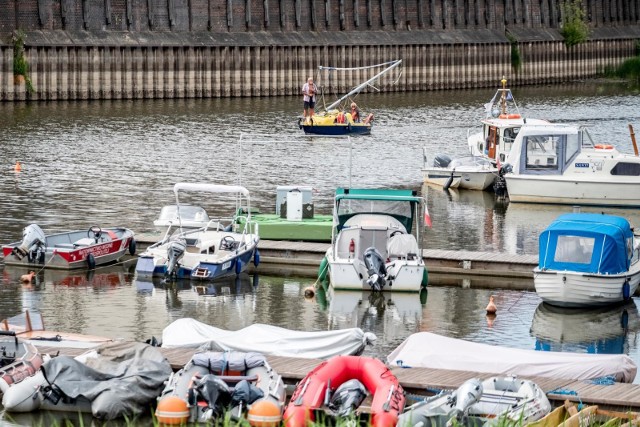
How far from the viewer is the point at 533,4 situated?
143500mm

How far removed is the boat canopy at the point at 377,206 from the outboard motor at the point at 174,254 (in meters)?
4.31

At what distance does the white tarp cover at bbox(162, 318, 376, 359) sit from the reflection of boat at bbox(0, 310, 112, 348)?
165 cm

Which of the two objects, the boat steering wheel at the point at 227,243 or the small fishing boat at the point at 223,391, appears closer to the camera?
the small fishing boat at the point at 223,391

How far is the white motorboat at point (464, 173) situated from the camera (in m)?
57.4

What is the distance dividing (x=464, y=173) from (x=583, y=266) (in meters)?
23.2

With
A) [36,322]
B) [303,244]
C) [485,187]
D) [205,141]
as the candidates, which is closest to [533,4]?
[205,141]

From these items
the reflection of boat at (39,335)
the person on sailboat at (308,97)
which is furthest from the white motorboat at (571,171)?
the person on sailboat at (308,97)

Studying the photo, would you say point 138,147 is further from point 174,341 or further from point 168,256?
point 174,341

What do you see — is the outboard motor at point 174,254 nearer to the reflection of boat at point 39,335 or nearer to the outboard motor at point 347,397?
the reflection of boat at point 39,335

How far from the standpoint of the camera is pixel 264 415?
76.2ft

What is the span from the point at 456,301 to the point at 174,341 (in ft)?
34.0

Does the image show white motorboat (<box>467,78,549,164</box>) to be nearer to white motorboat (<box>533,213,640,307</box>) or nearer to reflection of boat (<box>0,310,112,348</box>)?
white motorboat (<box>533,213,640,307</box>)

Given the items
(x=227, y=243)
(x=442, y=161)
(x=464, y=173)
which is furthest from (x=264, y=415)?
(x=442, y=161)

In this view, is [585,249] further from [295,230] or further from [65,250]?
[65,250]
